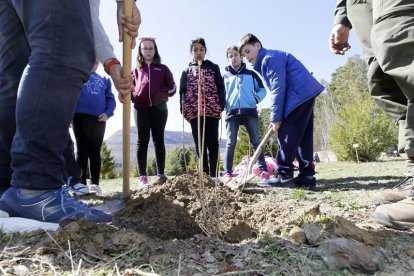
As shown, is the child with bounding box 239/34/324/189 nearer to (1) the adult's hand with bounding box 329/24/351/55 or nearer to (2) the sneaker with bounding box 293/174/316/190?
(2) the sneaker with bounding box 293/174/316/190

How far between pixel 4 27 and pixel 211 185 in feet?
5.67

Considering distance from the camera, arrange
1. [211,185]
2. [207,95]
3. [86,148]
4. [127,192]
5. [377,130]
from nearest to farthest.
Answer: [127,192], [211,185], [86,148], [207,95], [377,130]

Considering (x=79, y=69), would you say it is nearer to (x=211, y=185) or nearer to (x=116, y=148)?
(x=211, y=185)

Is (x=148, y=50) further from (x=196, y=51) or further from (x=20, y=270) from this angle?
(x=20, y=270)

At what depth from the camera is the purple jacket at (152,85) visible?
14.6 ft

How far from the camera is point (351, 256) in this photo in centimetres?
119

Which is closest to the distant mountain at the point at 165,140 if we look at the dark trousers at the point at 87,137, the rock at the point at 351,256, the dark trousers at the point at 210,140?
the dark trousers at the point at 210,140

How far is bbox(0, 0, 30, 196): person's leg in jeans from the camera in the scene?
1.78 meters

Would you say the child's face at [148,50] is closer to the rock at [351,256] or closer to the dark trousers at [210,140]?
the dark trousers at [210,140]

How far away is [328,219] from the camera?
60.6 inches

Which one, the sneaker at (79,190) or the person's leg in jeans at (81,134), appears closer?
the sneaker at (79,190)

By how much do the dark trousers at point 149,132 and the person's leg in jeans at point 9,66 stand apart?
100 inches

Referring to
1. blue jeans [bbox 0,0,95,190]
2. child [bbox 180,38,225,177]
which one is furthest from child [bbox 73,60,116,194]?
blue jeans [bbox 0,0,95,190]

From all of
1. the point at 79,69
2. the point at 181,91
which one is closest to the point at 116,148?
the point at 181,91
